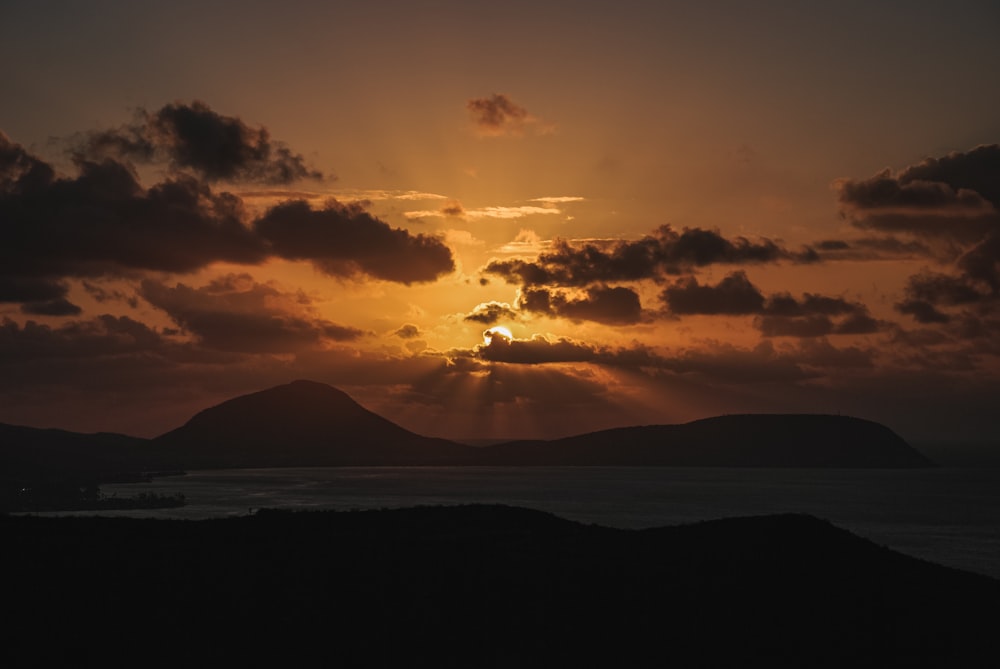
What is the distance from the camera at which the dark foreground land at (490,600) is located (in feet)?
112

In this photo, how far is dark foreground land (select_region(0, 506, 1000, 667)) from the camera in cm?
3409

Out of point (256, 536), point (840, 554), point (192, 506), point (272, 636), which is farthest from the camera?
point (192, 506)

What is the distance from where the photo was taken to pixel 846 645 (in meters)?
35.4

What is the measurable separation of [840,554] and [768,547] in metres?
3.30

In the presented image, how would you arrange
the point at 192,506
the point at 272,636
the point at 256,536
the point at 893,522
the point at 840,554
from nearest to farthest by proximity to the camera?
1. the point at 272,636
2. the point at 840,554
3. the point at 256,536
4. the point at 893,522
5. the point at 192,506

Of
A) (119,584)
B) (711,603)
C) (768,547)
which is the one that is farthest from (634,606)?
(119,584)

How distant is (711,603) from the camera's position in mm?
38812

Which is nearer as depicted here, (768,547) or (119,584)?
(119,584)

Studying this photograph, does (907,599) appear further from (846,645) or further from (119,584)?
(119,584)

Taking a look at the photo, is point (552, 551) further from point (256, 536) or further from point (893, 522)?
point (893, 522)

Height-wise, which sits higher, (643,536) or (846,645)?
(643,536)

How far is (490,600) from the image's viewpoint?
3897cm

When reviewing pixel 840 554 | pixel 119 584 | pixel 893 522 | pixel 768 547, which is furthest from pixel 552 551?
pixel 893 522

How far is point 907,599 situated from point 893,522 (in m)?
131
